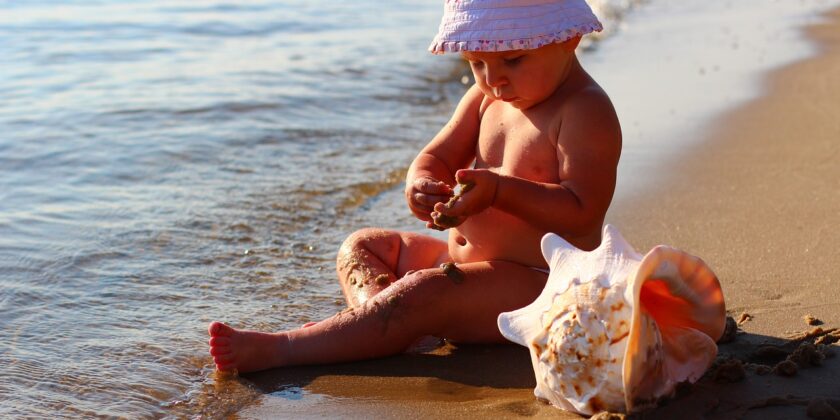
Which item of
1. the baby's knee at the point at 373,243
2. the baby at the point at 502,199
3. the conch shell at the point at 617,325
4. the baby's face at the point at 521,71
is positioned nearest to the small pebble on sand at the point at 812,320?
the conch shell at the point at 617,325

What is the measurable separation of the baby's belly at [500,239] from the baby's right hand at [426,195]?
8.6 inches

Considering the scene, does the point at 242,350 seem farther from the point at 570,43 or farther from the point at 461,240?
the point at 570,43

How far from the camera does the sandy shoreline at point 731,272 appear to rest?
2.82 meters

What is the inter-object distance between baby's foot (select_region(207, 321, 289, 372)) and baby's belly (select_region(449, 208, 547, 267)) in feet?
2.25

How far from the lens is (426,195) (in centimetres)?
322

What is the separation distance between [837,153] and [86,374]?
3.73m

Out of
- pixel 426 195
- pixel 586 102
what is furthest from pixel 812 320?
pixel 426 195

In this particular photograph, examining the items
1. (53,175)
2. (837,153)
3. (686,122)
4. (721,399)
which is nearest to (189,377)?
(721,399)

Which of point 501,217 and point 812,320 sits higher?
point 501,217

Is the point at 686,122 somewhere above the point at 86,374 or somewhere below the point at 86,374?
below

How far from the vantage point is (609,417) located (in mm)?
2553

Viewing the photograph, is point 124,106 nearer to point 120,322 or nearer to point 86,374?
point 120,322

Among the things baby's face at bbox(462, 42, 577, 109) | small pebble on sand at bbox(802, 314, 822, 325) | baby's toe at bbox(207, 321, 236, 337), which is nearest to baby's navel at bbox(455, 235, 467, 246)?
baby's face at bbox(462, 42, 577, 109)

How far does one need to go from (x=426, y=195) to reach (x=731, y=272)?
1273mm
